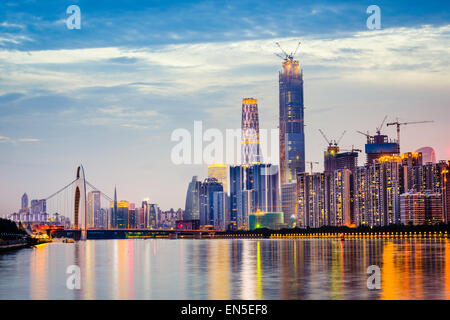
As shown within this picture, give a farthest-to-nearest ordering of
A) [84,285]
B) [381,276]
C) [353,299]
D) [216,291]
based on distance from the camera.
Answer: [381,276]
[84,285]
[216,291]
[353,299]

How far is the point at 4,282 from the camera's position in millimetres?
55000

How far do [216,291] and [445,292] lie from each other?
608 inches
